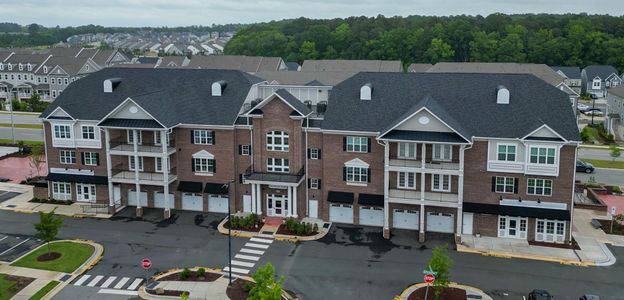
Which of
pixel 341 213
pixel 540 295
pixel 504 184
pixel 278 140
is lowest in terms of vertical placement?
pixel 540 295

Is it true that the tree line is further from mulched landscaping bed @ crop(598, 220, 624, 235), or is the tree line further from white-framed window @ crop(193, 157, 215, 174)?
white-framed window @ crop(193, 157, 215, 174)

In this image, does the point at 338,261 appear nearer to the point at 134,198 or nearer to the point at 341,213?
the point at 341,213

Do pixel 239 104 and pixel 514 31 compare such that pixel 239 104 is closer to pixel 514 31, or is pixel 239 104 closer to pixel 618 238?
pixel 618 238

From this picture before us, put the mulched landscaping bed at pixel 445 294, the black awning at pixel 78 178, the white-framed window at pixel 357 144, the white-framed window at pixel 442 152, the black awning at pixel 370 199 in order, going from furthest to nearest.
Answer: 1. the black awning at pixel 78 178
2. the white-framed window at pixel 357 144
3. the black awning at pixel 370 199
4. the white-framed window at pixel 442 152
5. the mulched landscaping bed at pixel 445 294

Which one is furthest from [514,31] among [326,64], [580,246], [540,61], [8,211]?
[8,211]

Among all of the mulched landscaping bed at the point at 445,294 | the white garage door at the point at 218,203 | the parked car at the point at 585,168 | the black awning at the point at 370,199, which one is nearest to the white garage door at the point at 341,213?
the black awning at the point at 370,199

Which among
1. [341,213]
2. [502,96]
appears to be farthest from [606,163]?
[341,213]

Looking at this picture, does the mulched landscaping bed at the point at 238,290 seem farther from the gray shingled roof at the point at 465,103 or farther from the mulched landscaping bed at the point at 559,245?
the mulched landscaping bed at the point at 559,245
